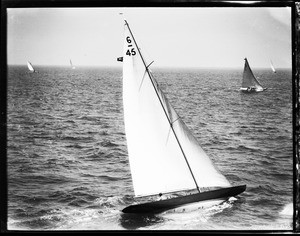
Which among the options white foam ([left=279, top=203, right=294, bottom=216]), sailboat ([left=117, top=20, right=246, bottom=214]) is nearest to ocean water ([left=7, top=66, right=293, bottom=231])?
white foam ([left=279, top=203, right=294, bottom=216])

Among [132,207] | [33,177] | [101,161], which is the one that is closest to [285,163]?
[132,207]

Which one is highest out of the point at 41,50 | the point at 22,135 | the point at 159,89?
the point at 41,50

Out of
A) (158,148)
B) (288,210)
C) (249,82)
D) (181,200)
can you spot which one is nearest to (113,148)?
(158,148)

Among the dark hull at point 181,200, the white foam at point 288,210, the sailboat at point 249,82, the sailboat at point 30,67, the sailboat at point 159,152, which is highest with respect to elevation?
the sailboat at point 30,67

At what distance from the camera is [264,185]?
16.4ft

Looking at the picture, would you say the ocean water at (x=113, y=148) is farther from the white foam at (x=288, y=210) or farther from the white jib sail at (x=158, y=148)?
the white jib sail at (x=158, y=148)

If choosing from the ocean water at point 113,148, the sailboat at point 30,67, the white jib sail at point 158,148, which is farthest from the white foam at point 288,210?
the sailboat at point 30,67

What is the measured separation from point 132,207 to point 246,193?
146 cm

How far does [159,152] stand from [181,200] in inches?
26.1

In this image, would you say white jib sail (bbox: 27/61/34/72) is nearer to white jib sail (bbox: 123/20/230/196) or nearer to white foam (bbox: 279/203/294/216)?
white jib sail (bbox: 123/20/230/196)

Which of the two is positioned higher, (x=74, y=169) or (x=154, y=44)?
(x=154, y=44)

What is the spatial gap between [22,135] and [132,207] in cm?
165

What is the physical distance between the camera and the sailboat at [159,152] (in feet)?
16.3

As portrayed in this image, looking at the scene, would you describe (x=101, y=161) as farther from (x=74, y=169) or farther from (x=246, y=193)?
(x=246, y=193)
